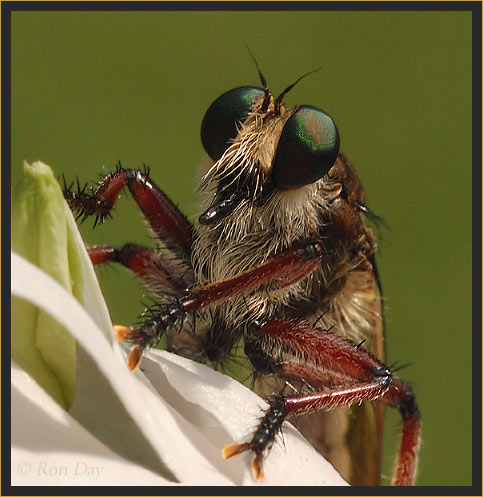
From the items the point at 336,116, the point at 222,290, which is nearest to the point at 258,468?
the point at 222,290

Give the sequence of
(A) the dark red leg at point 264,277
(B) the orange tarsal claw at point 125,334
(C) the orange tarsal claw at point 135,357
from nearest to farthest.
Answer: (C) the orange tarsal claw at point 135,357 → (B) the orange tarsal claw at point 125,334 → (A) the dark red leg at point 264,277

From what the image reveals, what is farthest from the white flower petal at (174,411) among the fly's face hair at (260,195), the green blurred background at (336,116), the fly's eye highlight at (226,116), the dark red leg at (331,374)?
the green blurred background at (336,116)

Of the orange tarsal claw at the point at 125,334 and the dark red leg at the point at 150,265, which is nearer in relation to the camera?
the orange tarsal claw at the point at 125,334

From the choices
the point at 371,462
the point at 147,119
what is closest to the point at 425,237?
the point at 147,119

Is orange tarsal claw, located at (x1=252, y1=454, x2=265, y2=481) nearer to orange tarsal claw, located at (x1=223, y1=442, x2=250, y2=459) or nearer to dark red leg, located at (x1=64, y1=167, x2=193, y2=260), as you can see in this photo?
orange tarsal claw, located at (x1=223, y1=442, x2=250, y2=459)

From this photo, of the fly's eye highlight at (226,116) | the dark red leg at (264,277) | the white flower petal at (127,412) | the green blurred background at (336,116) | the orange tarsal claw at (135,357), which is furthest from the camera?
the green blurred background at (336,116)

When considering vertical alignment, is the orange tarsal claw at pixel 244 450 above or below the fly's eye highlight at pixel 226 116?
below

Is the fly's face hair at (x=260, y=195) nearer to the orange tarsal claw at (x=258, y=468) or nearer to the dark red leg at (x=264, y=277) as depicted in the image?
the dark red leg at (x=264, y=277)

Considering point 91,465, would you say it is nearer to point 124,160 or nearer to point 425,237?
point 124,160

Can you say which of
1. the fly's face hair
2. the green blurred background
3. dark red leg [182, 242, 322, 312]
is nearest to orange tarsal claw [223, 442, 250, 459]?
dark red leg [182, 242, 322, 312]
